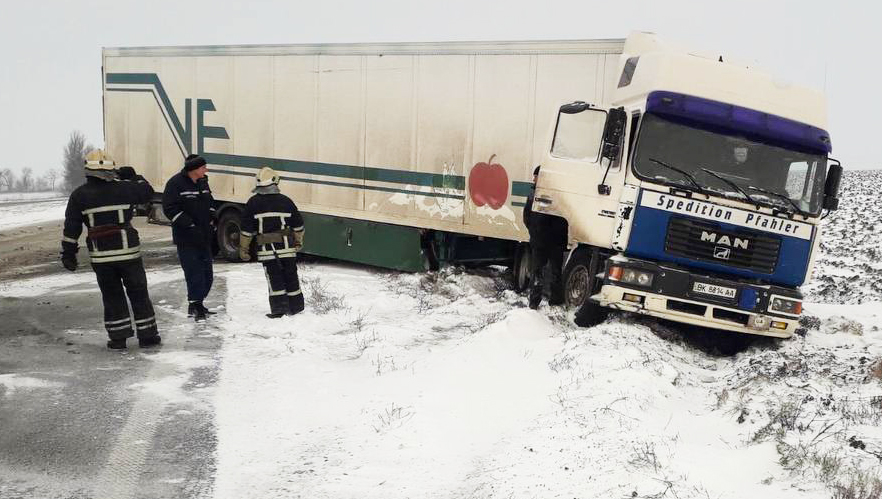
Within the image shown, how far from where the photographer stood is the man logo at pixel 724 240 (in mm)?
7676

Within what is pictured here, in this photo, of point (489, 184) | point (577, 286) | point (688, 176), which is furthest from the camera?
point (489, 184)

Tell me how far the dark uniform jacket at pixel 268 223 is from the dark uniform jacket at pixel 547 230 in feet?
9.26

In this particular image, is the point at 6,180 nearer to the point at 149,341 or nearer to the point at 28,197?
the point at 28,197

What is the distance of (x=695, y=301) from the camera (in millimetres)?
7617

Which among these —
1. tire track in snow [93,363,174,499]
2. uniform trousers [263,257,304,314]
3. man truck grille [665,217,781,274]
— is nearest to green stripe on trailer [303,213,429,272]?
uniform trousers [263,257,304,314]

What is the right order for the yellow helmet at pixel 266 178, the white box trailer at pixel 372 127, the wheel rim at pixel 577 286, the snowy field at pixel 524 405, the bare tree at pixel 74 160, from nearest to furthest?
the snowy field at pixel 524 405 → the yellow helmet at pixel 266 178 → the wheel rim at pixel 577 286 → the white box trailer at pixel 372 127 → the bare tree at pixel 74 160

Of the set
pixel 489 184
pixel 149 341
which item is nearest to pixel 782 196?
pixel 489 184

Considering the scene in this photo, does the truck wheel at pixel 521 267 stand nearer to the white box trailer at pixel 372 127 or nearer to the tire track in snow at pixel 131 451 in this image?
the white box trailer at pixel 372 127

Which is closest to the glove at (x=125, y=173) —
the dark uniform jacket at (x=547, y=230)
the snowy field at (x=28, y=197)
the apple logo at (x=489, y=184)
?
the dark uniform jacket at (x=547, y=230)

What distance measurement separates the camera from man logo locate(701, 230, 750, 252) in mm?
7676

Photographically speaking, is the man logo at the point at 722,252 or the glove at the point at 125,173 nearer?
the glove at the point at 125,173

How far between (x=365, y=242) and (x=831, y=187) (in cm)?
704

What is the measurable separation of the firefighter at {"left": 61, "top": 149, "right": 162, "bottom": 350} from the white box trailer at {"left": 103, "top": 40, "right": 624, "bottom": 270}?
15.4 ft

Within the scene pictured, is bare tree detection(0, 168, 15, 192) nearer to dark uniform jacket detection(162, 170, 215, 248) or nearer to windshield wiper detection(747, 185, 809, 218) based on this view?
dark uniform jacket detection(162, 170, 215, 248)
